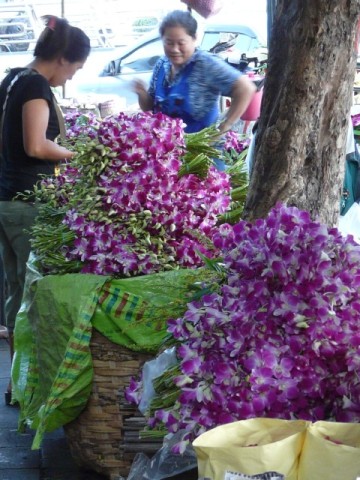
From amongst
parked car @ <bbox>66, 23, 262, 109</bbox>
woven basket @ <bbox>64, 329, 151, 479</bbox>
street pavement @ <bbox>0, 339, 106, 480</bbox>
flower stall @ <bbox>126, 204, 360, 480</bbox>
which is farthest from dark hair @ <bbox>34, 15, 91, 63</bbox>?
parked car @ <bbox>66, 23, 262, 109</bbox>

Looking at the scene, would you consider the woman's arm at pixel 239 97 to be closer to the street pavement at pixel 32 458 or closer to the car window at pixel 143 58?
the street pavement at pixel 32 458

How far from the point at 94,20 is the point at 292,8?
16.6 m

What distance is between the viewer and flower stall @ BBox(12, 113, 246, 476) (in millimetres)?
3082

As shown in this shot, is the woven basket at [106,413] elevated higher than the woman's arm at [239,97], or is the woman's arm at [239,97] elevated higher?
the woman's arm at [239,97]

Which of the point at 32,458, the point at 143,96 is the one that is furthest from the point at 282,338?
the point at 143,96

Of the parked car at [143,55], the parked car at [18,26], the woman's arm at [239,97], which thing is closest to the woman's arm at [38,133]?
the woman's arm at [239,97]

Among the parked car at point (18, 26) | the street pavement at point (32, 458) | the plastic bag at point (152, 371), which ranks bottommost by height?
the parked car at point (18, 26)

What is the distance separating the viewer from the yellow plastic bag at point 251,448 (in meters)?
1.68

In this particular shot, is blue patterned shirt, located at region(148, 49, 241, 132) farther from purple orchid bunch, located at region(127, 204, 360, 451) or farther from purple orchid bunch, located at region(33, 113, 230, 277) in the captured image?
purple orchid bunch, located at region(127, 204, 360, 451)

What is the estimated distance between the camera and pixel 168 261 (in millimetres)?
3148

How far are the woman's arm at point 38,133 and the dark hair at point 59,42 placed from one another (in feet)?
1.03

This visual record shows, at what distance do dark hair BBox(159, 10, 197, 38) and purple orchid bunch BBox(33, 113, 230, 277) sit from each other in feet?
4.29

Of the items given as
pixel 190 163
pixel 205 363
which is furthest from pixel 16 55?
pixel 205 363

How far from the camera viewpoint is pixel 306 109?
2766 mm
